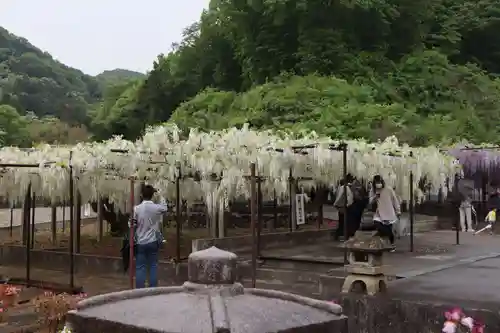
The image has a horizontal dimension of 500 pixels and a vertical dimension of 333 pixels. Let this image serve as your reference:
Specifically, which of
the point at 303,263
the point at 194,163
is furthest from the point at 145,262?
the point at 303,263

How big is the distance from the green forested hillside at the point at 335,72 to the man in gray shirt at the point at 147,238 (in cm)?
1319

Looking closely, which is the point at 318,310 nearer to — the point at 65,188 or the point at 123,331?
the point at 123,331

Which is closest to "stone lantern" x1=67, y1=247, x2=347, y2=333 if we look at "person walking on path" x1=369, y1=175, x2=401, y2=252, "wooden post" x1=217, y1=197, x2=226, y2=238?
"wooden post" x1=217, y1=197, x2=226, y2=238

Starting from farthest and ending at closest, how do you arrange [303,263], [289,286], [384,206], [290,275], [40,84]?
[40,84]
[384,206]
[303,263]
[290,275]
[289,286]

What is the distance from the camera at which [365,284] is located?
28.5ft

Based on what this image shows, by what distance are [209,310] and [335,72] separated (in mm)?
26412

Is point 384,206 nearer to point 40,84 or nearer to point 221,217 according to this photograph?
point 221,217

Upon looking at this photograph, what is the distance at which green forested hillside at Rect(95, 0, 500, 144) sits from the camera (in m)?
25.1

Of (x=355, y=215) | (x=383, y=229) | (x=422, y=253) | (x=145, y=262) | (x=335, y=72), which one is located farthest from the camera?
(x=335, y=72)

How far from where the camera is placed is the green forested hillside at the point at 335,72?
25.1 m

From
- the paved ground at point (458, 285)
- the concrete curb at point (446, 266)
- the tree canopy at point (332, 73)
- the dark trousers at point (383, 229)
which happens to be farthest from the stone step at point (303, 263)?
the tree canopy at point (332, 73)

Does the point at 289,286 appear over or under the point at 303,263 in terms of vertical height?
under

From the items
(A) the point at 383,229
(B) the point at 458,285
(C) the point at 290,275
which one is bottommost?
(C) the point at 290,275

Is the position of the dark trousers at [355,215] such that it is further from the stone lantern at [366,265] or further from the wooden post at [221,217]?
the stone lantern at [366,265]
